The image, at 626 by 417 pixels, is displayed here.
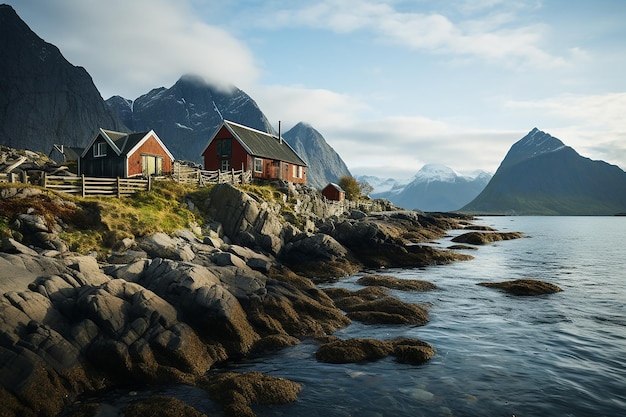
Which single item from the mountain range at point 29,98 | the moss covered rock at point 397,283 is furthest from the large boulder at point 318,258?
the mountain range at point 29,98

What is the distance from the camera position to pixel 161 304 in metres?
14.2

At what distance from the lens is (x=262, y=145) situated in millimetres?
59281

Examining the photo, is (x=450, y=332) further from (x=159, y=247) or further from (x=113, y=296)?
(x=159, y=247)

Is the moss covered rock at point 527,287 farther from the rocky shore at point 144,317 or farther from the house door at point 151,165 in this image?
the house door at point 151,165

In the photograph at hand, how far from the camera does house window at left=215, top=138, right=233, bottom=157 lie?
55787 millimetres

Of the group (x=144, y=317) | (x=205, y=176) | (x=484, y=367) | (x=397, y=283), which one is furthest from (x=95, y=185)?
(x=484, y=367)

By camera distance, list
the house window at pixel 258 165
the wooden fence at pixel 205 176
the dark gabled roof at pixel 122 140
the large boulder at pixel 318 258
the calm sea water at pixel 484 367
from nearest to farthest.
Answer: the calm sea water at pixel 484 367
the large boulder at pixel 318 258
the wooden fence at pixel 205 176
the dark gabled roof at pixel 122 140
the house window at pixel 258 165

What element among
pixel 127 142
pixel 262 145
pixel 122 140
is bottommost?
pixel 127 142

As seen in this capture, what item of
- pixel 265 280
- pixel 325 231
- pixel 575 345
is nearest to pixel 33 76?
pixel 325 231

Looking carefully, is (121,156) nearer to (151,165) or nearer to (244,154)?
(151,165)

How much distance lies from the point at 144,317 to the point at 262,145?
48147 mm

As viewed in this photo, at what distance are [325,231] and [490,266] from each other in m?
17.5

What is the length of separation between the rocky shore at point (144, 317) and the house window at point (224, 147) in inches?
1239

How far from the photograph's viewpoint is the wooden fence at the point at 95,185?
28.3m
